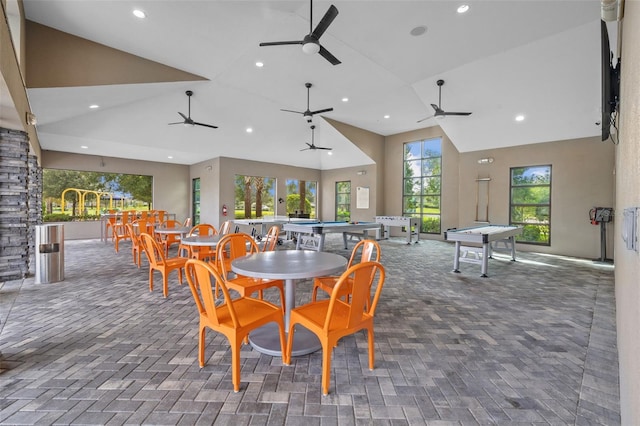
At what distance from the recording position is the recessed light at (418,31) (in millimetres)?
4465

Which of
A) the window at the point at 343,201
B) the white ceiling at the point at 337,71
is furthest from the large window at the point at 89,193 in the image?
the window at the point at 343,201

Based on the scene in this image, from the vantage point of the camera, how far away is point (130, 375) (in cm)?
204

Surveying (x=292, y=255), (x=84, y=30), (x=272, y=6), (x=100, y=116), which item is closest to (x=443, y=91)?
(x=272, y=6)

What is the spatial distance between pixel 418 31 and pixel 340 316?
15.6 ft

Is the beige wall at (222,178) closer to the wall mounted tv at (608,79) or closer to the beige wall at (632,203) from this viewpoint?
the wall mounted tv at (608,79)

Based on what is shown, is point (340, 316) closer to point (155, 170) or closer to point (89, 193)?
point (155, 170)

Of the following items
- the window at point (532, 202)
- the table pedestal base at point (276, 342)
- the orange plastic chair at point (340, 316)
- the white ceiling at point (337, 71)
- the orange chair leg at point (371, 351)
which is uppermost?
the white ceiling at point (337, 71)

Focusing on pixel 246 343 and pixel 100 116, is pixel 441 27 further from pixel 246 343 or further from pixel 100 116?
pixel 100 116

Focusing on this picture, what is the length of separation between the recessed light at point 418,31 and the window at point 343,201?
7.85m

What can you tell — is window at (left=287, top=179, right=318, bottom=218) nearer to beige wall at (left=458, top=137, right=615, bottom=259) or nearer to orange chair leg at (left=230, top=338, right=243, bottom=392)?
beige wall at (left=458, top=137, right=615, bottom=259)

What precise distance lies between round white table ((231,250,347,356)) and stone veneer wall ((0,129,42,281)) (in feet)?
14.8

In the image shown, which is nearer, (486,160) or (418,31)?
(418,31)

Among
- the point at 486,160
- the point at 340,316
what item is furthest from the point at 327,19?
the point at 486,160

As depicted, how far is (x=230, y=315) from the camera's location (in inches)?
80.6
